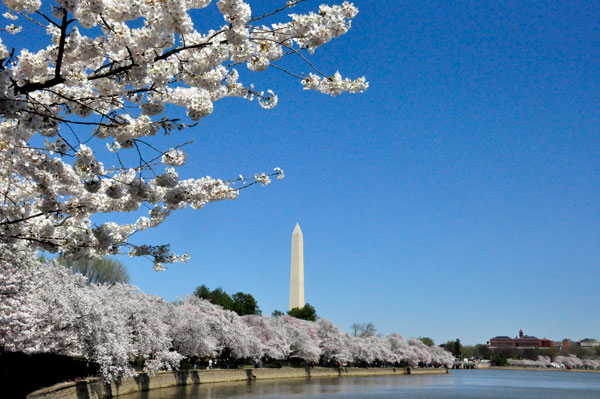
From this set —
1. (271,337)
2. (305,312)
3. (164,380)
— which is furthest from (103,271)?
(164,380)

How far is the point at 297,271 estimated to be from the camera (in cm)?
6241

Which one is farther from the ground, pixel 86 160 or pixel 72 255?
pixel 86 160

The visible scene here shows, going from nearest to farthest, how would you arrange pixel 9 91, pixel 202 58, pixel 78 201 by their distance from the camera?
1. pixel 9 91
2. pixel 202 58
3. pixel 78 201

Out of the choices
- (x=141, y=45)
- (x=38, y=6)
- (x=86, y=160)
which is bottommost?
(x=86, y=160)

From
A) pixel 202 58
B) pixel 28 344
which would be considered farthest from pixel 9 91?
pixel 28 344

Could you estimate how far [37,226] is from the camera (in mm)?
7340

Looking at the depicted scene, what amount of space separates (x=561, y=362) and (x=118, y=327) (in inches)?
4739

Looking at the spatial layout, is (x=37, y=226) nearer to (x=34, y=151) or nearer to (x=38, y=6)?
(x=34, y=151)

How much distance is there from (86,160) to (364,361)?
6788 cm

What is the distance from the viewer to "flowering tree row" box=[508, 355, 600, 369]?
381 feet

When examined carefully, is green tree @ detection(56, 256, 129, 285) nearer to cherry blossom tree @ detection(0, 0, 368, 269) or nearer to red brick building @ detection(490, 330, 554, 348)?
cherry blossom tree @ detection(0, 0, 368, 269)

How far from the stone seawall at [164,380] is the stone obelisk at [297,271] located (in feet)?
33.8

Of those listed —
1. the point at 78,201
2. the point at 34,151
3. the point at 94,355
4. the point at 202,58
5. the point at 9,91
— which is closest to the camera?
the point at 9,91

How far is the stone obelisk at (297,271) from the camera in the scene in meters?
62.3
